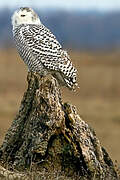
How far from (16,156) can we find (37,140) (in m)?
0.37

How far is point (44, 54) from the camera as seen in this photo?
35.5 ft


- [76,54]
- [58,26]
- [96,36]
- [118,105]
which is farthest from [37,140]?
[58,26]

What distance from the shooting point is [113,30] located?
587 feet

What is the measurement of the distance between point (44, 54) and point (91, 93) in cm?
1818

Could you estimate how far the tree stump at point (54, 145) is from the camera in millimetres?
8852

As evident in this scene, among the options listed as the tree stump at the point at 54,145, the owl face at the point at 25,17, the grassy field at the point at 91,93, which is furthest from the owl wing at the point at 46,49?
the grassy field at the point at 91,93

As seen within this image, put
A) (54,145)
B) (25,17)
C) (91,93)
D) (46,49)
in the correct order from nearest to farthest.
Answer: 1. (54,145)
2. (46,49)
3. (25,17)
4. (91,93)

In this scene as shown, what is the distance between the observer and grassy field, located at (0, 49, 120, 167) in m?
22.1

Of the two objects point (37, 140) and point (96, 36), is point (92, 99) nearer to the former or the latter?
point (37, 140)

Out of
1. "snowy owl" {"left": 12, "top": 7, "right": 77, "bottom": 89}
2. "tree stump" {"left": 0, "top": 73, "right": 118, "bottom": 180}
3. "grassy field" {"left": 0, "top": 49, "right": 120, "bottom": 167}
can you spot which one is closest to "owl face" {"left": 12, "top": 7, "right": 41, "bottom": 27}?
"snowy owl" {"left": 12, "top": 7, "right": 77, "bottom": 89}

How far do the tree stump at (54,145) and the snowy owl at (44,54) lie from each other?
153 cm

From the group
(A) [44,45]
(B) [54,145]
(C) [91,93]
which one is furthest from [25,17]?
(C) [91,93]

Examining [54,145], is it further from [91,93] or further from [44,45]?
[91,93]

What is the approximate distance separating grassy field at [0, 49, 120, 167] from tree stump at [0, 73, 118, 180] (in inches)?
326
